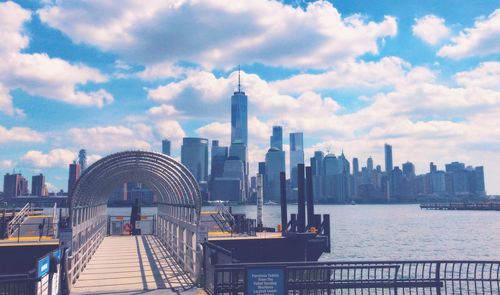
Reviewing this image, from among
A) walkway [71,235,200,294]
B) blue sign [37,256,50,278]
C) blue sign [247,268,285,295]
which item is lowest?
walkway [71,235,200,294]

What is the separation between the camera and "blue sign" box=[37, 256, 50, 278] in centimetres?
1001

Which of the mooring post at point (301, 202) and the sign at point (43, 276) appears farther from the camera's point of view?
the mooring post at point (301, 202)

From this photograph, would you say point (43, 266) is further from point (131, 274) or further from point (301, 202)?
point (301, 202)

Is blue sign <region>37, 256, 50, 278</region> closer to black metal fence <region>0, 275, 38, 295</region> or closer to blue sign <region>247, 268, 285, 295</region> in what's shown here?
black metal fence <region>0, 275, 38, 295</region>

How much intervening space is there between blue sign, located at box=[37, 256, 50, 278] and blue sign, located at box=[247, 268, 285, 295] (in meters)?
4.70

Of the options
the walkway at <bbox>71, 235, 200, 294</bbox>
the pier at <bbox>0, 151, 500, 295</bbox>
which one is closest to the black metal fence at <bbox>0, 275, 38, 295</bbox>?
the pier at <bbox>0, 151, 500, 295</bbox>

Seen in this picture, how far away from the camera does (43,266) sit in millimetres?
10438

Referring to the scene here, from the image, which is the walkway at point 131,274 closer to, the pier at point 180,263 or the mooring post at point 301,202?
the pier at point 180,263

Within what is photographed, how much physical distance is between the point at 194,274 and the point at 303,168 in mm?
28301

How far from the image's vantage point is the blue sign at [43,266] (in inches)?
394

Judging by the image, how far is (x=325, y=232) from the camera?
128 ft

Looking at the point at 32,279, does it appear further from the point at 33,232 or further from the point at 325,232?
the point at 325,232

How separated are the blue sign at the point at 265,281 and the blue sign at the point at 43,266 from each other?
15.4 ft

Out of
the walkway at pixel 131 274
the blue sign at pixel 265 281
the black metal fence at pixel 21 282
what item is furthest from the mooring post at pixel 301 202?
the black metal fence at pixel 21 282
